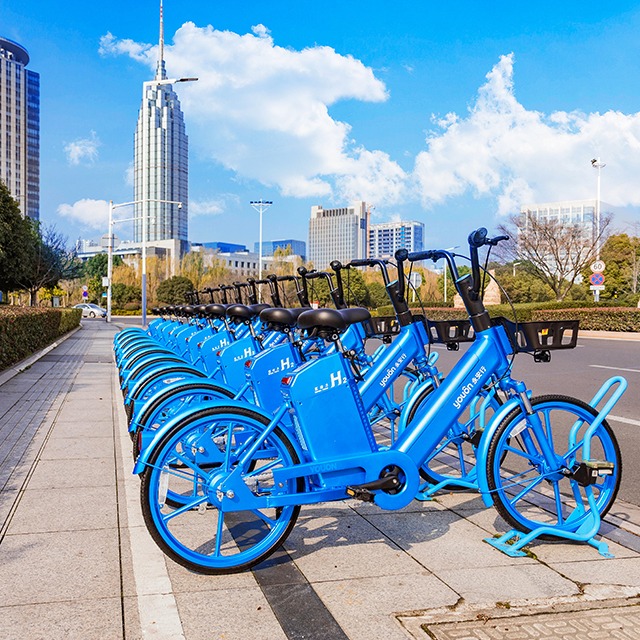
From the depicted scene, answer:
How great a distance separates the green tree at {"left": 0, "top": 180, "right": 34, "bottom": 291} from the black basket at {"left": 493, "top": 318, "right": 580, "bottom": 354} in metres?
25.1

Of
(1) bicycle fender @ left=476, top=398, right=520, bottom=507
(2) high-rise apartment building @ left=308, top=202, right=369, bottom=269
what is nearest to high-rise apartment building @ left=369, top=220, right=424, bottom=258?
(1) bicycle fender @ left=476, top=398, right=520, bottom=507

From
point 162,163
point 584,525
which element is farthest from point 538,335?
point 162,163

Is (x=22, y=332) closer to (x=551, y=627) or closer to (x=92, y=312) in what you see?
(x=551, y=627)

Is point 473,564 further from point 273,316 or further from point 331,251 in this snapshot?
point 331,251

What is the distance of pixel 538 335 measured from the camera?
3.63 meters

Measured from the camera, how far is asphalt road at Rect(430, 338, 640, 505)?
5773 millimetres

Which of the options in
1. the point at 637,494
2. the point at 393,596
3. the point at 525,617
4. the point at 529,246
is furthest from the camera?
the point at 529,246

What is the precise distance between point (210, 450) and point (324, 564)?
36.5 inches

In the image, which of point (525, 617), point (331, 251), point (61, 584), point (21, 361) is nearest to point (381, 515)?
point (525, 617)

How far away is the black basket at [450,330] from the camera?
13.6 ft

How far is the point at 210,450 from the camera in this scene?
390 cm

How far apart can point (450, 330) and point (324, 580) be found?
1.68 metres

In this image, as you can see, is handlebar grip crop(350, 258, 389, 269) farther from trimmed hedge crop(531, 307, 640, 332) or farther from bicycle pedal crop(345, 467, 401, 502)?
trimmed hedge crop(531, 307, 640, 332)

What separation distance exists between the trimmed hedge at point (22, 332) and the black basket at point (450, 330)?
850 centimetres
